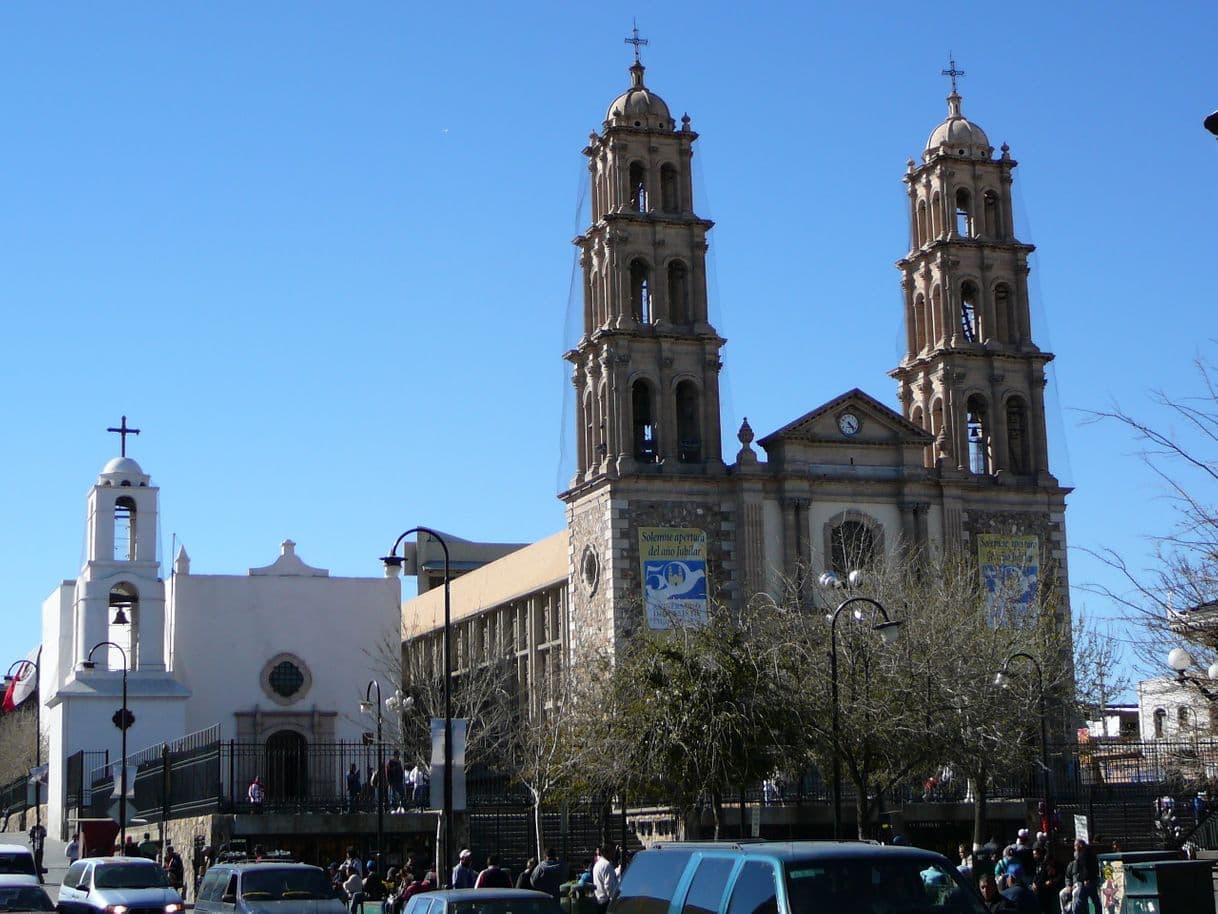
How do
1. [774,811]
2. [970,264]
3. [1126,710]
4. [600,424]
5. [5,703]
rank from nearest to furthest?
1. [774,811]
2. [600,424]
3. [970,264]
4. [1126,710]
5. [5,703]

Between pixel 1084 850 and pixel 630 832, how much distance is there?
66.2 feet

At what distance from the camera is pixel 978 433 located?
6366 centimetres

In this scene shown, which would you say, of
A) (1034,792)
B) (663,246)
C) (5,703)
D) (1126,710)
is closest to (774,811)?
(1034,792)

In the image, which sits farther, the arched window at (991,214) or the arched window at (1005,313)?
the arched window at (991,214)

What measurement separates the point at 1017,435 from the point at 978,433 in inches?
52.4

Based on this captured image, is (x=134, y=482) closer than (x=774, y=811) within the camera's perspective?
No

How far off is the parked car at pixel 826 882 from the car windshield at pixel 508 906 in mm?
4031

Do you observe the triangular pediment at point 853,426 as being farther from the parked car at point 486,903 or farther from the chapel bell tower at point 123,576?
the parked car at point 486,903

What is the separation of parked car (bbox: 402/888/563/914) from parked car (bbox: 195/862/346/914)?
462 cm

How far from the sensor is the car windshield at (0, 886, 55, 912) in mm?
26406

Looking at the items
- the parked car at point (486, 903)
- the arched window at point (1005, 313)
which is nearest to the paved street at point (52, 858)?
the parked car at point (486, 903)

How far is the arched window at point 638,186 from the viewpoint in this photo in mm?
61031

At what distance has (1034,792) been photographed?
48250 millimetres

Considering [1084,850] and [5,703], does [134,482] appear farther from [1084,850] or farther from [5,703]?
[1084,850]
